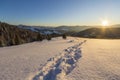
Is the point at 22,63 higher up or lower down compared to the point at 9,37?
higher up

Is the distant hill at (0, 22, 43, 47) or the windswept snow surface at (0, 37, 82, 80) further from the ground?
the windswept snow surface at (0, 37, 82, 80)

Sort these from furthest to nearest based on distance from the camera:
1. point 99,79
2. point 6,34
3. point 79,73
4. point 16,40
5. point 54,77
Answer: point 6,34 → point 16,40 → point 79,73 → point 54,77 → point 99,79

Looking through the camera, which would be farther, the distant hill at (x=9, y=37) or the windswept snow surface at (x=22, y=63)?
the distant hill at (x=9, y=37)

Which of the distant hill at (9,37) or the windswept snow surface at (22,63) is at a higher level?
the windswept snow surface at (22,63)

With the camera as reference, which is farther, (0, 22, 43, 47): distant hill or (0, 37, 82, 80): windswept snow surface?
(0, 22, 43, 47): distant hill

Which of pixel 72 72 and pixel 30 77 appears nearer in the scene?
pixel 30 77

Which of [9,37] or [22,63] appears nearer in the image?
[22,63]

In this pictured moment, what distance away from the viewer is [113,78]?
4.49m

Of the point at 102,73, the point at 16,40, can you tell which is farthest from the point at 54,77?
the point at 16,40

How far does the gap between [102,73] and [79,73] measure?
960 mm

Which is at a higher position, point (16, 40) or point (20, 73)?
point (20, 73)

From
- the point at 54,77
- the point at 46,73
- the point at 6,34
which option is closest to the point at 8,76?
the point at 46,73

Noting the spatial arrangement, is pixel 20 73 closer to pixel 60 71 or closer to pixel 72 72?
pixel 60 71

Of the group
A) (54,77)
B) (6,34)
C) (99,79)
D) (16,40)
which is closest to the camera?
(99,79)
